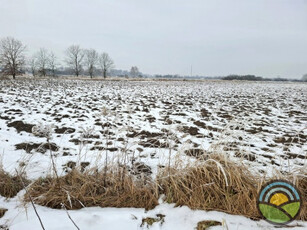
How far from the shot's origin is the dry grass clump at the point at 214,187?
1747 mm

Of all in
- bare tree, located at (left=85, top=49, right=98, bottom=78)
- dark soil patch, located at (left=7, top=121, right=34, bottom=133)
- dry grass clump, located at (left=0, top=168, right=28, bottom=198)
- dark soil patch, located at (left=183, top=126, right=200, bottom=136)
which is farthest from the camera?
bare tree, located at (left=85, top=49, right=98, bottom=78)

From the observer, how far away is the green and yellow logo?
5.19 ft

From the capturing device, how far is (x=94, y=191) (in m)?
2.02

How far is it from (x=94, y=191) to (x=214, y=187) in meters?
1.48

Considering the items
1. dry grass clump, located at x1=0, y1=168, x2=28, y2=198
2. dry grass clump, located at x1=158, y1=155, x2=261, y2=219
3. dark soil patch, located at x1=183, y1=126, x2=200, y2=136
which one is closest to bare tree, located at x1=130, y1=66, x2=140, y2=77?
dark soil patch, located at x1=183, y1=126, x2=200, y2=136

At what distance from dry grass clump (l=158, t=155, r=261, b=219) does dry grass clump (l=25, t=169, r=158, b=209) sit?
0.85 ft

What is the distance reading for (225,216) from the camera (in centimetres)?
167

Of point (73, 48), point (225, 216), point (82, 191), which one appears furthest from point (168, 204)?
point (73, 48)

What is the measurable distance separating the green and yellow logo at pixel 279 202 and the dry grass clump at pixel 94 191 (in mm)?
1154

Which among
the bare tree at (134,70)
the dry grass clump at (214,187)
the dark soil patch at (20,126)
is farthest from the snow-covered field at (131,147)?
the bare tree at (134,70)

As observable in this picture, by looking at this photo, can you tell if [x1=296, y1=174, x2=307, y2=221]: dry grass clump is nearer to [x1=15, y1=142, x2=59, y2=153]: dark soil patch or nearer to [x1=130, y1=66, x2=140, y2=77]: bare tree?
[x1=15, y1=142, x2=59, y2=153]: dark soil patch

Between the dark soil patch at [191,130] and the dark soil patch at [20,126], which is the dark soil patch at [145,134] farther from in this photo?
the dark soil patch at [20,126]

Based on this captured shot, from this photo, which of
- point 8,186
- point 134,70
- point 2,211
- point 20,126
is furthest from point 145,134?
point 134,70

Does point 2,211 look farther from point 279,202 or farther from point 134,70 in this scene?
point 134,70
